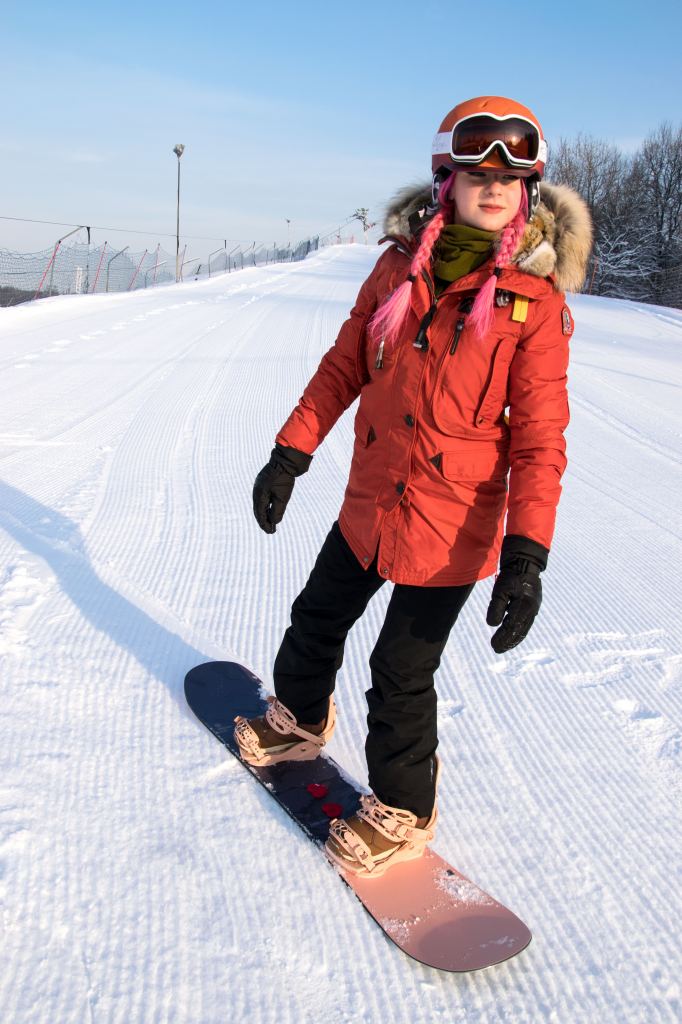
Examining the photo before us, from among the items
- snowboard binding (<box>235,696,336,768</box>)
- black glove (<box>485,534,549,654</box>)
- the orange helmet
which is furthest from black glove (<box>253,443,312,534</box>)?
the orange helmet

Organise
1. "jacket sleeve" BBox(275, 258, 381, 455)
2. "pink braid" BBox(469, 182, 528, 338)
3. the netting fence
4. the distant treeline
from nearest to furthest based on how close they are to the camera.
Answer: "pink braid" BBox(469, 182, 528, 338) < "jacket sleeve" BBox(275, 258, 381, 455) < the netting fence < the distant treeline

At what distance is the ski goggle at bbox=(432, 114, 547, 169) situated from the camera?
5.37 feet

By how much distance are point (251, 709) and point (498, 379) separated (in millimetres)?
1190

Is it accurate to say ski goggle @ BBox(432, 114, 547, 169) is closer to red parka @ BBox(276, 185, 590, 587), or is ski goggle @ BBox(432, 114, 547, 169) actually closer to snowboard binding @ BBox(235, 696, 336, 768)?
red parka @ BBox(276, 185, 590, 587)

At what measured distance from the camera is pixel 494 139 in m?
1.63

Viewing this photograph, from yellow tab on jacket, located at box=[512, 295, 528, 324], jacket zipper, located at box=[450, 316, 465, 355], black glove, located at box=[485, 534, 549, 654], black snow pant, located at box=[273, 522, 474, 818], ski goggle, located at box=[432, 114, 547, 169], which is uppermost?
ski goggle, located at box=[432, 114, 547, 169]

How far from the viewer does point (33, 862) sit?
65.1 inches

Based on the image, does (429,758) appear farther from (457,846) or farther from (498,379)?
(498,379)

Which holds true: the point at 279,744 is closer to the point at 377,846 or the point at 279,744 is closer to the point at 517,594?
the point at 377,846

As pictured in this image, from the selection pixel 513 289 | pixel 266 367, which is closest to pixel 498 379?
pixel 513 289

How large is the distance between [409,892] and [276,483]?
971mm

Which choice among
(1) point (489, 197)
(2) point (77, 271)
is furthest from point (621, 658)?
(2) point (77, 271)

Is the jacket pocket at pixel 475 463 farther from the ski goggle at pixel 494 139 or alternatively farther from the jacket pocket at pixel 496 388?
the ski goggle at pixel 494 139

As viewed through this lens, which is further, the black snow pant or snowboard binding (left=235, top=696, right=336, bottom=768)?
snowboard binding (left=235, top=696, right=336, bottom=768)
